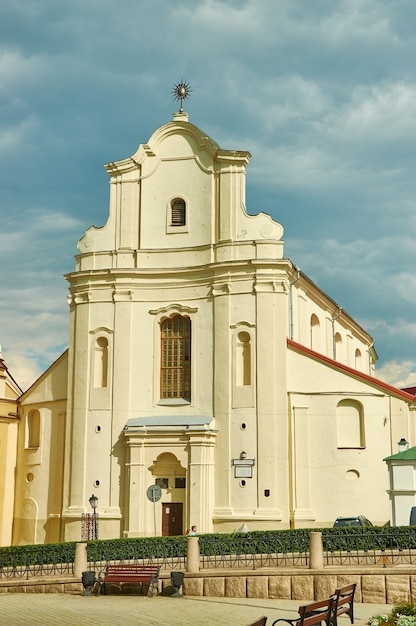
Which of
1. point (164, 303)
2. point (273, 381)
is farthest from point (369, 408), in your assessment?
point (164, 303)

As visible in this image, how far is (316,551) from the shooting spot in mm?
22844

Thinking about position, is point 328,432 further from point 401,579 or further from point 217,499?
point 401,579

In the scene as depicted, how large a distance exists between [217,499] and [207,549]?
1049cm

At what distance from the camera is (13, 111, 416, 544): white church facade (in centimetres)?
3597

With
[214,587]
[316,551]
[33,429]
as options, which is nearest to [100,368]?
[33,429]

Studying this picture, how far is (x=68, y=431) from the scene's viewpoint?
127 ft

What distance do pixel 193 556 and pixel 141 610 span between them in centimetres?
310

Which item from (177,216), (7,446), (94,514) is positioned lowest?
(94,514)

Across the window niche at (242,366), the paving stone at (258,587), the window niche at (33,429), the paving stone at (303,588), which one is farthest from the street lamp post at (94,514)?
the paving stone at (303,588)

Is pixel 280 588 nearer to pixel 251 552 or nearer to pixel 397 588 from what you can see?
pixel 251 552

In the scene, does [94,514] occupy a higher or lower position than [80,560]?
higher

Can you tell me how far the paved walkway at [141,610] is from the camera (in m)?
19.3

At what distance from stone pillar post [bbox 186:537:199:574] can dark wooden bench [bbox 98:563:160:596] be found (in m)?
0.89

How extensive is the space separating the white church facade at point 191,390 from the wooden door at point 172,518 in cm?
6
